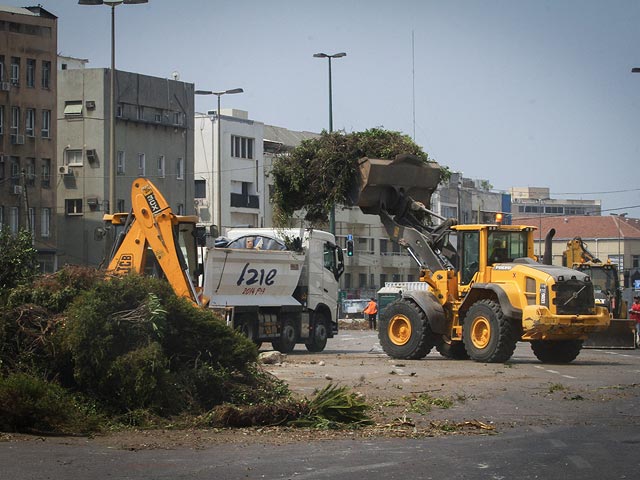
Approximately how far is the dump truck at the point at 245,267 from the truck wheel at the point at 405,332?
9.82 ft

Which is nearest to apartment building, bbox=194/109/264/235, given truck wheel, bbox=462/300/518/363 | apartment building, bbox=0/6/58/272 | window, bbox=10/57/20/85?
apartment building, bbox=0/6/58/272

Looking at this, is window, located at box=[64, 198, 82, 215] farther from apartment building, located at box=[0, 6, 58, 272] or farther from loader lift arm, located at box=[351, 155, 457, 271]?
loader lift arm, located at box=[351, 155, 457, 271]

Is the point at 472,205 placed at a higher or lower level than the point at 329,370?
higher

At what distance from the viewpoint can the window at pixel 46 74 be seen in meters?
65.6

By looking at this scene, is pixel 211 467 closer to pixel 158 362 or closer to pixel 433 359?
pixel 158 362

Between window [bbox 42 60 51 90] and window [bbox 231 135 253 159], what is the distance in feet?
70.5

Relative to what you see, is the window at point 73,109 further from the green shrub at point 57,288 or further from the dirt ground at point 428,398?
the green shrub at point 57,288

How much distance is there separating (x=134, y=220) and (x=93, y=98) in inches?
1872

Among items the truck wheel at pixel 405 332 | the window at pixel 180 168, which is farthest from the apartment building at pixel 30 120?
the truck wheel at pixel 405 332

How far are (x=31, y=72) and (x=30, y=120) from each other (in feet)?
8.81

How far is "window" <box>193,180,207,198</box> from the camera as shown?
→ 83750 millimetres

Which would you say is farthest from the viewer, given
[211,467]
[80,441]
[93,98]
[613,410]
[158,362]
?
[93,98]

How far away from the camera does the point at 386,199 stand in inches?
1078

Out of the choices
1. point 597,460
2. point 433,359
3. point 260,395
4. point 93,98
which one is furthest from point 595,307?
point 93,98
